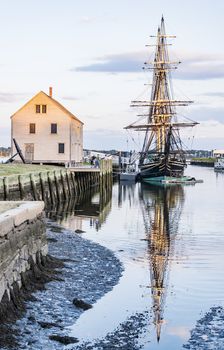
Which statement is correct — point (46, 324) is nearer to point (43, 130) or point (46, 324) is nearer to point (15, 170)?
point (15, 170)

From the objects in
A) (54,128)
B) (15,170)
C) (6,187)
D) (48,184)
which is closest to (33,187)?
(15,170)

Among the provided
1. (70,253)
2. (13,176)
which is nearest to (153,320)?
(70,253)

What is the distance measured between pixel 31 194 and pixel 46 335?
26.2m

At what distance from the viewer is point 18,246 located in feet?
41.9

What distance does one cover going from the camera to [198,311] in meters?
14.2

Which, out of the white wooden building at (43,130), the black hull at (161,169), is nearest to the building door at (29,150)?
the white wooden building at (43,130)

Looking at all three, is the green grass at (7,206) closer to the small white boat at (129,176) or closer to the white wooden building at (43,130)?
the white wooden building at (43,130)

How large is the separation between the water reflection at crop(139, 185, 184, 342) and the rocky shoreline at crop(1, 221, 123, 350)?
1.17 m

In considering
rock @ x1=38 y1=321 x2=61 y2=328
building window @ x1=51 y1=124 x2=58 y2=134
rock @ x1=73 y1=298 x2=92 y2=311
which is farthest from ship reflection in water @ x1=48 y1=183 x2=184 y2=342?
building window @ x1=51 y1=124 x2=58 y2=134

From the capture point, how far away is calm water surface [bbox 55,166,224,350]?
1305 centimetres

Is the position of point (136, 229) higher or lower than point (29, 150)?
lower

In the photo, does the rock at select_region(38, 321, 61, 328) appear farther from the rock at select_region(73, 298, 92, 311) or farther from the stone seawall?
the rock at select_region(73, 298, 92, 311)

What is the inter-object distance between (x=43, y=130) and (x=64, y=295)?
5370cm

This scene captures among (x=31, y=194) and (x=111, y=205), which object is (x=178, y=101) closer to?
(x=111, y=205)
